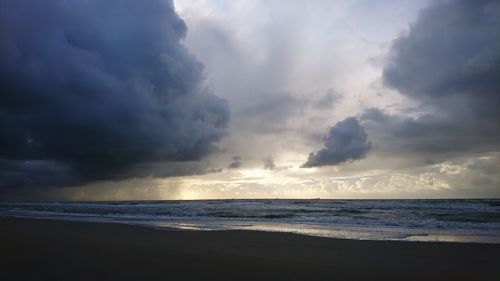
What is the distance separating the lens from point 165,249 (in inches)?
406

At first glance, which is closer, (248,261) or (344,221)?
(248,261)

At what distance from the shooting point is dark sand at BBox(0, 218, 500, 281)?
6.91 meters

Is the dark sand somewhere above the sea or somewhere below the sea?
below

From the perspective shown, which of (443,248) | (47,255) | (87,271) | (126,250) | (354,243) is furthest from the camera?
(354,243)

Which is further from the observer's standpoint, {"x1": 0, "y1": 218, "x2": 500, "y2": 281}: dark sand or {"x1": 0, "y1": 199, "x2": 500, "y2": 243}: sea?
{"x1": 0, "y1": 199, "x2": 500, "y2": 243}: sea

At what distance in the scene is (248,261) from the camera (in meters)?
8.55

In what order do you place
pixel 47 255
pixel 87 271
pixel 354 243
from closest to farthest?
pixel 87 271 → pixel 47 255 → pixel 354 243

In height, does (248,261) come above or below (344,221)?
below

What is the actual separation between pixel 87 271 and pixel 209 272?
2.53 meters

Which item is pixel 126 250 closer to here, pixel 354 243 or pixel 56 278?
pixel 56 278

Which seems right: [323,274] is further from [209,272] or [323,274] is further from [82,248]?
[82,248]

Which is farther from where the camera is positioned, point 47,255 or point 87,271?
point 47,255

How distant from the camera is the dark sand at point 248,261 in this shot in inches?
272

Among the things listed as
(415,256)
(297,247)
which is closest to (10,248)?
(297,247)
